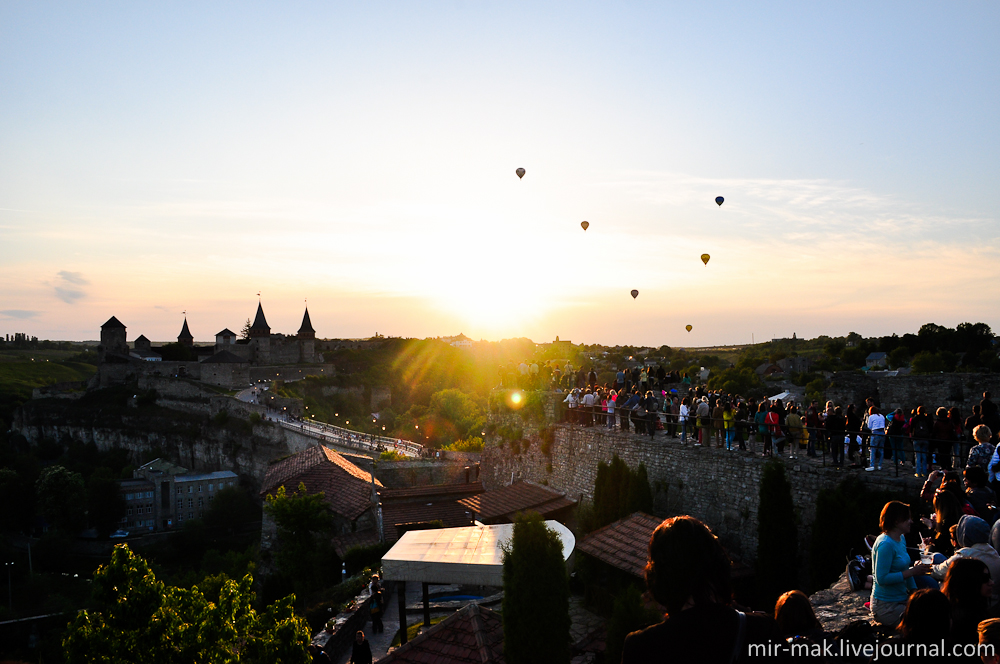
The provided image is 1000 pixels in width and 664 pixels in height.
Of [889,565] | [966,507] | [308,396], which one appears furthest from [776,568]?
[308,396]

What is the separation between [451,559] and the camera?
13.5 m

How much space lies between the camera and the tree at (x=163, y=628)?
34.5 feet

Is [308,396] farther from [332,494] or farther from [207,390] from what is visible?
[332,494]

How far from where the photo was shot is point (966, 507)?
741 centimetres

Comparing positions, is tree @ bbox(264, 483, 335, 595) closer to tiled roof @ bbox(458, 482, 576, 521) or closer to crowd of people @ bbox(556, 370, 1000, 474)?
tiled roof @ bbox(458, 482, 576, 521)

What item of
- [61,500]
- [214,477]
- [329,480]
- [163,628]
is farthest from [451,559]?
[61,500]

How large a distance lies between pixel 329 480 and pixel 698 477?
17275 millimetres

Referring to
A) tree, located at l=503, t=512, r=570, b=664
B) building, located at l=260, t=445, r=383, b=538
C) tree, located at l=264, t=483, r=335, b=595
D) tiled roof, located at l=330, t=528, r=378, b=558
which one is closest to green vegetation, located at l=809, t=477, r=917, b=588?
tree, located at l=503, t=512, r=570, b=664

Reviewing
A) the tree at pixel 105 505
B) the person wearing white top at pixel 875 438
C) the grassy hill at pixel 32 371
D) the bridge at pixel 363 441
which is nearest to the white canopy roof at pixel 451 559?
the person wearing white top at pixel 875 438

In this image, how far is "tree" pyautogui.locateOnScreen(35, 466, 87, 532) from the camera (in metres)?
66.2

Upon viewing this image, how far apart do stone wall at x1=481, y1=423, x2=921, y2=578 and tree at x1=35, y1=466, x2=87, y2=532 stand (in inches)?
2496

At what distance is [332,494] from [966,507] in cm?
2300

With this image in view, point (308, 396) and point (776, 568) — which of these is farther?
point (308, 396)

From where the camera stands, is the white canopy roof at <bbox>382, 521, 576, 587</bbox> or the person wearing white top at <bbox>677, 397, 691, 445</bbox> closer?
the white canopy roof at <bbox>382, 521, 576, 587</bbox>
